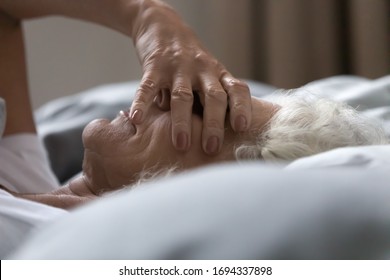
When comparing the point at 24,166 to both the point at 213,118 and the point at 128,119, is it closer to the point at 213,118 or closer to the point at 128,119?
the point at 128,119

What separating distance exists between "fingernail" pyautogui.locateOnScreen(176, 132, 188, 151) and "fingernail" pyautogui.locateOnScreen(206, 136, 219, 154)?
3 cm

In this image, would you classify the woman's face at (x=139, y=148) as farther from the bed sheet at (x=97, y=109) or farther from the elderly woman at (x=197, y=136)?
the bed sheet at (x=97, y=109)

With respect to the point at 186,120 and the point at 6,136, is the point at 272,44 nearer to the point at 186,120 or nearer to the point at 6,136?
the point at 6,136

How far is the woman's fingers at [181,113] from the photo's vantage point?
1.00m

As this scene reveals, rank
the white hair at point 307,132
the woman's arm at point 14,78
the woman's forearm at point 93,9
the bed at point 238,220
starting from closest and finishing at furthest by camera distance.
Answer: the bed at point 238,220 → the white hair at point 307,132 → the woman's forearm at point 93,9 → the woman's arm at point 14,78

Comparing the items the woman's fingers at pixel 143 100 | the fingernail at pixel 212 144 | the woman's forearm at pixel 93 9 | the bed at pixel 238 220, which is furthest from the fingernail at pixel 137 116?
the bed at pixel 238 220

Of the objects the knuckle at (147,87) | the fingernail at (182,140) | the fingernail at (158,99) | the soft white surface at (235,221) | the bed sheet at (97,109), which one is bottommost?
the bed sheet at (97,109)

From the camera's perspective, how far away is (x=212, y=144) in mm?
1000

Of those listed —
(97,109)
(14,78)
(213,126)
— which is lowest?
(97,109)

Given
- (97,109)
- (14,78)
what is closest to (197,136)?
(14,78)

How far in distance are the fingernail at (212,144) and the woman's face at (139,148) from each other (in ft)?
0.05

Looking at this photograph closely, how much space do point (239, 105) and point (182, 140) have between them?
90mm

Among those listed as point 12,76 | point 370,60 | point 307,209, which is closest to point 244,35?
point 370,60

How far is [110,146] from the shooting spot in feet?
3.54
